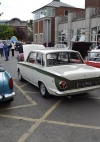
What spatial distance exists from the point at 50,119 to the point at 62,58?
2587 mm

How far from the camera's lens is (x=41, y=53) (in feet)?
21.0

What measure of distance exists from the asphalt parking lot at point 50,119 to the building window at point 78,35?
67.6ft

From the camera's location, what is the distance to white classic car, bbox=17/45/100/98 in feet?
16.9

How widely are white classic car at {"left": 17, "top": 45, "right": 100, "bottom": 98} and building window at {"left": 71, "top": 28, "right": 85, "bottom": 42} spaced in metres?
20.0

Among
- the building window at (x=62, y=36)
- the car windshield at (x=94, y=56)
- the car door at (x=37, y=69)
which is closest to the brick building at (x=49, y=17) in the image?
the building window at (x=62, y=36)

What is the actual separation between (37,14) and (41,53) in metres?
34.9

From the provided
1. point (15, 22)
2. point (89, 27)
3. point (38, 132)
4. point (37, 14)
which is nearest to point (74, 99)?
point (38, 132)

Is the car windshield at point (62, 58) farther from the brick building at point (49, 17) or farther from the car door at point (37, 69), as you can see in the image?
the brick building at point (49, 17)

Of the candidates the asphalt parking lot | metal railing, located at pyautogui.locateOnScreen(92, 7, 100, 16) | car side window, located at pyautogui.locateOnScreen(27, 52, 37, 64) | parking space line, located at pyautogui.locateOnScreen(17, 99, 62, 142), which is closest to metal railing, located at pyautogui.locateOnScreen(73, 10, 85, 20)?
metal railing, located at pyautogui.locateOnScreen(92, 7, 100, 16)

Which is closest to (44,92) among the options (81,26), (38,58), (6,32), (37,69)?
(37,69)

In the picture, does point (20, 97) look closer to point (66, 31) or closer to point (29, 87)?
point (29, 87)

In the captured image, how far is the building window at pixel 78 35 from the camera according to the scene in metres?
26.2

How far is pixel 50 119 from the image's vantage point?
4562 mm

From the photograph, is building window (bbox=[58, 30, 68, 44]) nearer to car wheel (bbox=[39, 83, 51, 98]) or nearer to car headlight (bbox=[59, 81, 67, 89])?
car wheel (bbox=[39, 83, 51, 98])
